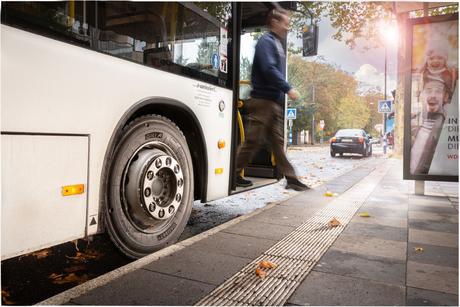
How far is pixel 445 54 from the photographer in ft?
20.2

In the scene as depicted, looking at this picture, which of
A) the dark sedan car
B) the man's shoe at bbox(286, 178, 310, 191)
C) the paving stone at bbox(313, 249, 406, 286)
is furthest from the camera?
the dark sedan car

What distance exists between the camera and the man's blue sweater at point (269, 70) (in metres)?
4.91

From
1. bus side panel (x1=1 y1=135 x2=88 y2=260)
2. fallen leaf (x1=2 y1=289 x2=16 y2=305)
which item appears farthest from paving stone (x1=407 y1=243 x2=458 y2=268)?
fallen leaf (x1=2 y1=289 x2=16 y2=305)

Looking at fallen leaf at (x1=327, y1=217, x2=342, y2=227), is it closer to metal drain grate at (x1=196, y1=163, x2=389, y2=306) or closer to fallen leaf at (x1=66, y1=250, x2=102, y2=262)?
metal drain grate at (x1=196, y1=163, x2=389, y2=306)

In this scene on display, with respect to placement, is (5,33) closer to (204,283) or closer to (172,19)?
(172,19)

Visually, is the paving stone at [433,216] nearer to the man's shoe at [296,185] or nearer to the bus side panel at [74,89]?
the man's shoe at [296,185]

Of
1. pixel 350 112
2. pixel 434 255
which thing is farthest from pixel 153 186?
pixel 350 112

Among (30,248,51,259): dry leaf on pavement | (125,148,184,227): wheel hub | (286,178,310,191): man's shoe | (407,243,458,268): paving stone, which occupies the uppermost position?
(125,148,184,227): wheel hub

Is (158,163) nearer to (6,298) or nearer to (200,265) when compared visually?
(200,265)

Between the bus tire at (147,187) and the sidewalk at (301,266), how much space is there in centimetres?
18

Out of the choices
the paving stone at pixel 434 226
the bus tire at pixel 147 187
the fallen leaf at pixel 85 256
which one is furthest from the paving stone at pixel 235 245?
the paving stone at pixel 434 226

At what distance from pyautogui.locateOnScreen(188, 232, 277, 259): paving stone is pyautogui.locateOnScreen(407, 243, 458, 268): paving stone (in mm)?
1187

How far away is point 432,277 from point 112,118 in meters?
2.49

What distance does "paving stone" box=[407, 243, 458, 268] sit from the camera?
3.01 m
